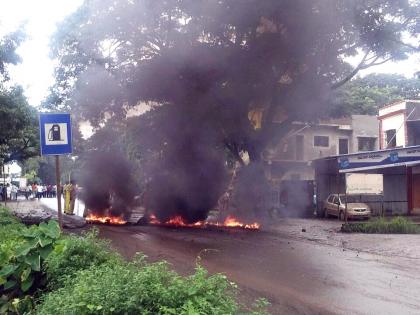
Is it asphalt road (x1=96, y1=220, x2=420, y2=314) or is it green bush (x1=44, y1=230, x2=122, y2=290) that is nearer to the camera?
green bush (x1=44, y1=230, x2=122, y2=290)

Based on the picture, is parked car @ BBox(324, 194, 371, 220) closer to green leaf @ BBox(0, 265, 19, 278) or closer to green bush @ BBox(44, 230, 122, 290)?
green bush @ BBox(44, 230, 122, 290)

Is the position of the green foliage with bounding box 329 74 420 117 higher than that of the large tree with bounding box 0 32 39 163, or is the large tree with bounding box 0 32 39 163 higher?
the green foliage with bounding box 329 74 420 117

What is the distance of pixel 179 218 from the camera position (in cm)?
1902

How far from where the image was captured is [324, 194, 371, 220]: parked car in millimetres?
22750

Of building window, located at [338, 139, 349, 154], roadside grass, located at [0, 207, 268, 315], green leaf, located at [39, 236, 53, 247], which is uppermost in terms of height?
building window, located at [338, 139, 349, 154]

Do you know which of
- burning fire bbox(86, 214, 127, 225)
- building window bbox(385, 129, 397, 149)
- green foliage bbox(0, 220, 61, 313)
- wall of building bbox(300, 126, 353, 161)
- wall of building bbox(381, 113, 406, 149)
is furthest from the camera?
wall of building bbox(300, 126, 353, 161)

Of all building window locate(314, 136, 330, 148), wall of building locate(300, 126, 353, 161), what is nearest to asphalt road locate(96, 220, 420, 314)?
wall of building locate(300, 126, 353, 161)

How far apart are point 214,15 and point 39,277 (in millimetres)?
11046

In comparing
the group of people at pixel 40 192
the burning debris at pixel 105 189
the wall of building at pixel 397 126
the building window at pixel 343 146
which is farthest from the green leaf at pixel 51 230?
the group of people at pixel 40 192

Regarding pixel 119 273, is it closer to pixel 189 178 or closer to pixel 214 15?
pixel 214 15

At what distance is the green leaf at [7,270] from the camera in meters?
5.20

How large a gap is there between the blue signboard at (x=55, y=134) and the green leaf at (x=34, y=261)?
239 cm

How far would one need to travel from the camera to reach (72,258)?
5.25 meters

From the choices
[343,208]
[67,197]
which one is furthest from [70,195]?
[343,208]
